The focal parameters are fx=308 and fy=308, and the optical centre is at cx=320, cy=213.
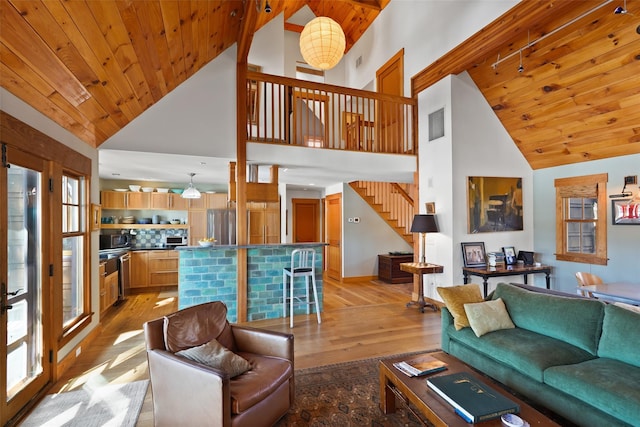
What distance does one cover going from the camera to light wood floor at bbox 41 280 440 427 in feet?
9.70

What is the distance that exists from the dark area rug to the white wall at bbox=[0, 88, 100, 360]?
233 cm

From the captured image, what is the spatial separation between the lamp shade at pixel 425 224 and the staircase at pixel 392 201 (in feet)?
8.24

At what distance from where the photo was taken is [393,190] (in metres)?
7.43

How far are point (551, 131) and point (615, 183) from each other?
42.3 inches

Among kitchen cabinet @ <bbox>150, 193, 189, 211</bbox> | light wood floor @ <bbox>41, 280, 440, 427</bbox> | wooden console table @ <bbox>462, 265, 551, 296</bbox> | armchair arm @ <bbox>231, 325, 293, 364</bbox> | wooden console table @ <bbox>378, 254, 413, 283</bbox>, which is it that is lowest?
light wood floor @ <bbox>41, 280, 440, 427</bbox>

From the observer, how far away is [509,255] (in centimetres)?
498

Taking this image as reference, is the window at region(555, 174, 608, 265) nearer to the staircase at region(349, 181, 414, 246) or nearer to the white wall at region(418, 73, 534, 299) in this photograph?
the white wall at region(418, 73, 534, 299)

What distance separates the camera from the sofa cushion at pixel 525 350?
2227 mm

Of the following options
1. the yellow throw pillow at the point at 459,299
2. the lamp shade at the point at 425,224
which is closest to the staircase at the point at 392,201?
the lamp shade at the point at 425,224

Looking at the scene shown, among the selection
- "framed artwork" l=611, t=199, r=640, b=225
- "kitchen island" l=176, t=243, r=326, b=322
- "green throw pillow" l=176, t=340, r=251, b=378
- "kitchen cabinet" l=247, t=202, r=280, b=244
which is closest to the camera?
"green throw pillow" l=176, t=340, r=251, b=378

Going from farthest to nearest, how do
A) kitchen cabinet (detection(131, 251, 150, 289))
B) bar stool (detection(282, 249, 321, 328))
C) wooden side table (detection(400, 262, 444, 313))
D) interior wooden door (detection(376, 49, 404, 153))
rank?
1. kitchen cabinet (detection(131, 251, 150, 289))
2. interior wooden door (detection(376, 49, 404, 153))
3. wooden side table (detection(400, 262, 444, 313))
4. bar stool (detection(282, 249, 321, 328))

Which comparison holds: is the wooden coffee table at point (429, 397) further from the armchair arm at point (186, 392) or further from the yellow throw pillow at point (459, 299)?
the armchair arm at point (186, 392)

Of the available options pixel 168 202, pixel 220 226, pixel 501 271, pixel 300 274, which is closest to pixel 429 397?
pixel 300 274

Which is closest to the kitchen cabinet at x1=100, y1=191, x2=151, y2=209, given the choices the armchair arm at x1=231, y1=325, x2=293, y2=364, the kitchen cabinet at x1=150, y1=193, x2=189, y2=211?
the kitchen cabinet at x1=150, y1=193, x2=189, y2=211
